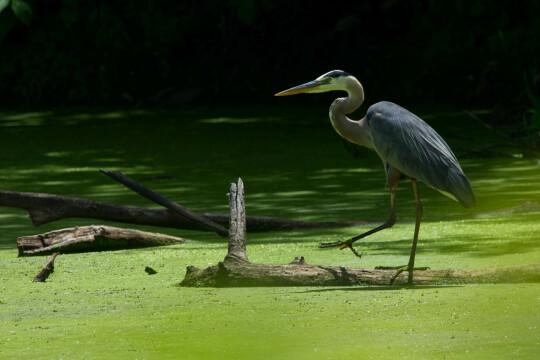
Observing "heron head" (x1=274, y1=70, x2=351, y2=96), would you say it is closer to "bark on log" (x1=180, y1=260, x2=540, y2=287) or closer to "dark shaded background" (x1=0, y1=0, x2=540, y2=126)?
"bark on log" (x1=180, y1=260, x2=540, y2=287)

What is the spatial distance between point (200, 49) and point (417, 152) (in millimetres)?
8366

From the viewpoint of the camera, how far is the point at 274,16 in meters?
13.5

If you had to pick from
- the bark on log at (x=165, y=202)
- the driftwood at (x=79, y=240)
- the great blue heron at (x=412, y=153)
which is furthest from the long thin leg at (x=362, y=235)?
the driftwood at (x=79, y=240)

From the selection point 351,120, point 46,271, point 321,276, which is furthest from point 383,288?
point 46,271

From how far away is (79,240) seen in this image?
6.31m

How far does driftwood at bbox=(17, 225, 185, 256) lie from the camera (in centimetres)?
631

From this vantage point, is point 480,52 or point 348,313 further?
point 480,52

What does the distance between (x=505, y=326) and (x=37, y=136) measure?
291 inches

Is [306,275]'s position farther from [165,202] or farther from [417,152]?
[165,202]

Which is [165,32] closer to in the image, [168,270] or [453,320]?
[168,270]

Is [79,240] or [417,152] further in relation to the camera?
[79,240]

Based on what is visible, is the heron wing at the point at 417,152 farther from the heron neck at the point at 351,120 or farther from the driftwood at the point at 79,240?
the driftwood at the point at 79,240

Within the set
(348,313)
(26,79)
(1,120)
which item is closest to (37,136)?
(1,120)

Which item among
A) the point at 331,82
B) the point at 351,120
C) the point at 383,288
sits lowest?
the point at 383,288
